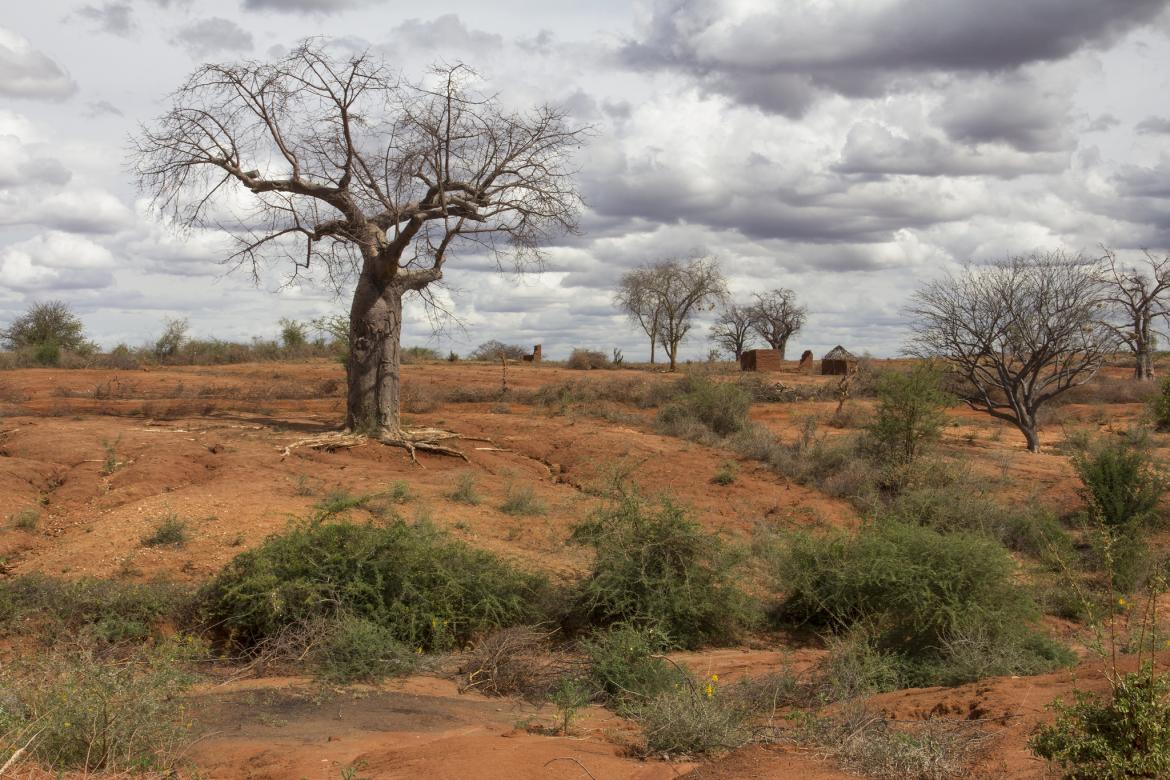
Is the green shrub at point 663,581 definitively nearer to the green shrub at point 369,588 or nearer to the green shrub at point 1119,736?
the green shrub at point 369,588

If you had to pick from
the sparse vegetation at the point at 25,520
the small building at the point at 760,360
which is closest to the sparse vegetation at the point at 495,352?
the small building at the point at 760,360

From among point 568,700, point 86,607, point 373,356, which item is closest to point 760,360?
point 373,356

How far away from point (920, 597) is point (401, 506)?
247 inches

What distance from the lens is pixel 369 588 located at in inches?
305

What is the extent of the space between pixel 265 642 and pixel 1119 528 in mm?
10219

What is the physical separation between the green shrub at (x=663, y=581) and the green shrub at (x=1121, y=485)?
617 centimetres

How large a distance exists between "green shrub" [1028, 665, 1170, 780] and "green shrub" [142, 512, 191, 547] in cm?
806

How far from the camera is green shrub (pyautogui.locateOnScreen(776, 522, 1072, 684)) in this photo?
7.36 metres

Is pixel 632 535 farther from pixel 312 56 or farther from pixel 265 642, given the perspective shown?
pixel 312 56

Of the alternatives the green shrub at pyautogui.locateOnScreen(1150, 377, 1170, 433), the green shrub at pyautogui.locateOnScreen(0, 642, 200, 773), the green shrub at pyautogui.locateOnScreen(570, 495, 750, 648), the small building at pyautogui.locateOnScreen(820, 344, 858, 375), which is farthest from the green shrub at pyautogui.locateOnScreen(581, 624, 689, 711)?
the small building at pyautogui.locateOnScreen(820, 344, 858, 375)

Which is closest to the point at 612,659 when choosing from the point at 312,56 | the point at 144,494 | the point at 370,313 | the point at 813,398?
the point at 144,494

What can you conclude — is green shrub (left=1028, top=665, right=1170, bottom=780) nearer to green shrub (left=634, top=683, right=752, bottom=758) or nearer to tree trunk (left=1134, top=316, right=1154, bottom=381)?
green shrub (left=634, top=683, right=752, bottom=758)

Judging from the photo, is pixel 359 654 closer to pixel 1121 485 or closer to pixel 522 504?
pixel 522 504

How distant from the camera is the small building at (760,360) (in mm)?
37219
